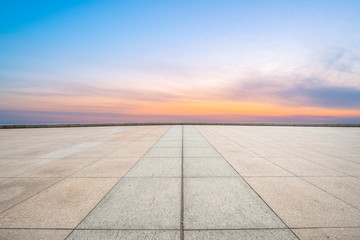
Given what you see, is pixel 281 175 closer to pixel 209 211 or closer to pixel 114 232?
pixel 209 211

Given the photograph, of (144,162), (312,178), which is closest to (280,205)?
(312,178)

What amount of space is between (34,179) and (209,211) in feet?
16.1

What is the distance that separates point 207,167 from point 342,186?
3.47 m

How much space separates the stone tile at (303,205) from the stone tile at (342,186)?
0.24 meters

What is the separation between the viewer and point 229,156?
6691 millimetres

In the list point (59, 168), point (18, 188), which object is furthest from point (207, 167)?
point (18, 188)

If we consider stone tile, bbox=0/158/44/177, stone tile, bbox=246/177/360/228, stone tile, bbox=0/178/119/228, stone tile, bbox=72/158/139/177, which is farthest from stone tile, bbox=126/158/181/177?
stone tile, bbox=0/158/44/177

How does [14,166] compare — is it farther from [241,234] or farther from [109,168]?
[241,234]

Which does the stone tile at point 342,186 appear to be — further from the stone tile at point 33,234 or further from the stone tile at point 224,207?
the stone tile at point 33,234

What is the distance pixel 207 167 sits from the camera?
5.34 m

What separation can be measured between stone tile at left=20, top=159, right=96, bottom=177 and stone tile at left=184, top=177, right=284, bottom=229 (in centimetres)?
389

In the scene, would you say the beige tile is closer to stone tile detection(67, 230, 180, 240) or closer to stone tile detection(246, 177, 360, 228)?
stone tile detection(67, 230, 180, 240)

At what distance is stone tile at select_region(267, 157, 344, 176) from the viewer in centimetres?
488

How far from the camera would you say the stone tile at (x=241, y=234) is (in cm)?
236
